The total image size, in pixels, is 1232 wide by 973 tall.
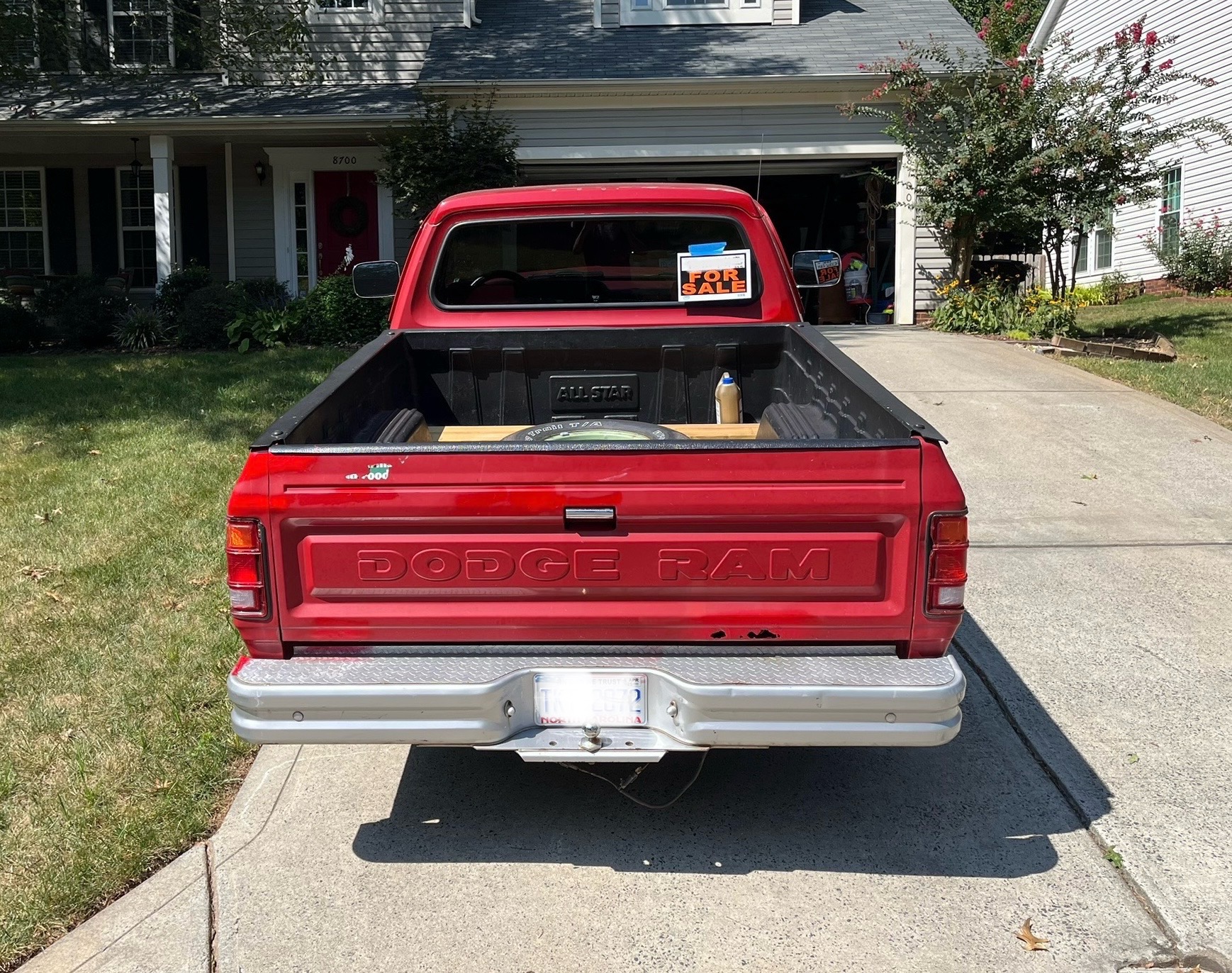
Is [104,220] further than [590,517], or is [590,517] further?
[104,220]

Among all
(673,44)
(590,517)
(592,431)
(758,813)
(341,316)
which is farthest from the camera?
(673,44)

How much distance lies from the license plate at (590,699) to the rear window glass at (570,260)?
93.0 inches

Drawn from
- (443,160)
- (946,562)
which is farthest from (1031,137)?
(946,562)

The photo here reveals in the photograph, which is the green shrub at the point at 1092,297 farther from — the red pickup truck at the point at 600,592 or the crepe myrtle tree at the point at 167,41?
the red pickup truck at the point at 600,592

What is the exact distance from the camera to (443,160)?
13.8 meters

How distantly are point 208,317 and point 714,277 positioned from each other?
952 centimetres

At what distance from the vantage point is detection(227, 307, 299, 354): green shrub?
12719mm

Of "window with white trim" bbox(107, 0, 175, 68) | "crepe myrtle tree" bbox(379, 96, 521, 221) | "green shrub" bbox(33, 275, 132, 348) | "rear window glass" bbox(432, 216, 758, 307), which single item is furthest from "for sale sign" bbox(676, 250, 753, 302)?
"window with white trim" bbox(107, 0, 175, 68)

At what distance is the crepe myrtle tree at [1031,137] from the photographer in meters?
12.2

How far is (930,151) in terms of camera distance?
14.3 meters

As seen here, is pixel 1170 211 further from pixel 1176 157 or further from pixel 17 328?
pixel 17 328

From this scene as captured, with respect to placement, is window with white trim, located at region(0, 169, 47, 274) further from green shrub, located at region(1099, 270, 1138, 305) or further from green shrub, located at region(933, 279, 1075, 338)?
green shrub, located at region(1099, 270, 1138, 305)

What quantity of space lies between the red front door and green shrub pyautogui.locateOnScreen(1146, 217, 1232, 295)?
11846mm

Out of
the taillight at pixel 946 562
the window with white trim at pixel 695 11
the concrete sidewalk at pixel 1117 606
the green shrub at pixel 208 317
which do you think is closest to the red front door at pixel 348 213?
the green shrub at pixel 208 317
